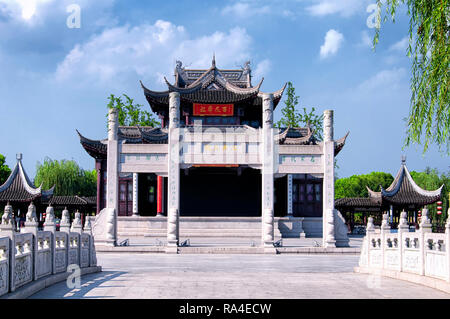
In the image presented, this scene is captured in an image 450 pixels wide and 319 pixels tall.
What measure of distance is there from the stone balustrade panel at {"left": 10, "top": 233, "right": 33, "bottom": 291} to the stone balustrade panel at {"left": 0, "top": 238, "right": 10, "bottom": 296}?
0.11 m

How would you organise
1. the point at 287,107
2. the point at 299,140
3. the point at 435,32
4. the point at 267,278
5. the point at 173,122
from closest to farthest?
the point at 435,32 < the point at 267,278 < the point at 173,122 < the point at 299,140 < the point at 287,107

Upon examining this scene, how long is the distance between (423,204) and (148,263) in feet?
66.4

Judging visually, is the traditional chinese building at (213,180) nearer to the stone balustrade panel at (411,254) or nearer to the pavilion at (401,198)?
the pavilion at (401,198)

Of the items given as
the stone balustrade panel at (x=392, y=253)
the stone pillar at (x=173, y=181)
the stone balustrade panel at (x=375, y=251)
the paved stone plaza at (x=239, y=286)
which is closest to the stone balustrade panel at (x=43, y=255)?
the paved stone plaza at (x=239, y=286)

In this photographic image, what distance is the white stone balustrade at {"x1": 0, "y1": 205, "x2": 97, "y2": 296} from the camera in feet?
21.1

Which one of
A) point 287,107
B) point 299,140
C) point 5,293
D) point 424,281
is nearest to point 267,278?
point 424,281

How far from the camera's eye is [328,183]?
689 inches

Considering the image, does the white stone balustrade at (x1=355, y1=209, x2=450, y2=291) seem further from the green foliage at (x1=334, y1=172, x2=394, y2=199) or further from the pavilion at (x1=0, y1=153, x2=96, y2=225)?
the green foliage at (x1=334, y1=172, x2=394, y2=199)

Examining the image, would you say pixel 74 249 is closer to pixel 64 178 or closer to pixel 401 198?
pixel 401 198

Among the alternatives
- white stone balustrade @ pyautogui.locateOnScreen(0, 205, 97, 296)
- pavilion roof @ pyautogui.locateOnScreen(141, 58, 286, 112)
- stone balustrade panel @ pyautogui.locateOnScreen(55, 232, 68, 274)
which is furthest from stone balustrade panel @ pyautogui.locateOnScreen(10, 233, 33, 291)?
pavilion roof @ pyautogui.locateOnScreen(141, 58, 286, 112)

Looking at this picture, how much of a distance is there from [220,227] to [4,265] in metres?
19.3

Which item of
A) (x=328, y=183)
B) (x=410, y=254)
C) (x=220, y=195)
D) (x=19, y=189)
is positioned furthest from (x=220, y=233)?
(x=410, y=254)

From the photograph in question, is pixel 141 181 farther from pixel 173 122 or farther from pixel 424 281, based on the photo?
pixel 424 281

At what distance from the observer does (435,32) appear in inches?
307
